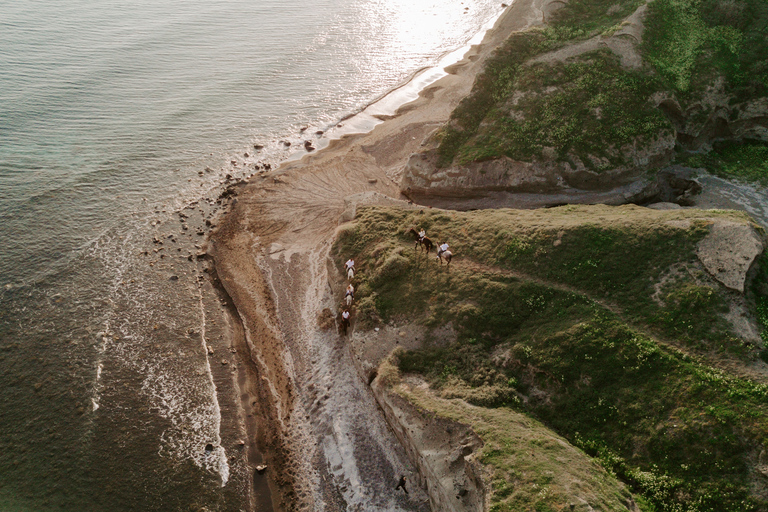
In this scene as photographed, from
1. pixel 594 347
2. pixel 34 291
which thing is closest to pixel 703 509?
pixel 594 347

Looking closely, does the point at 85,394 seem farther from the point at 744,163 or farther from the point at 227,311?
the point at 744,163

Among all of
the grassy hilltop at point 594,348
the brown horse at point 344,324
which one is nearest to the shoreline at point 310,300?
the brown horse at point 344,324

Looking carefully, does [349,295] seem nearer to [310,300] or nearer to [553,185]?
[310,300]

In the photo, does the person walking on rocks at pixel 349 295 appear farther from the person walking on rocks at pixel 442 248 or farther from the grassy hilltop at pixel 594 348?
the person walking on rocks at pixel 442 248

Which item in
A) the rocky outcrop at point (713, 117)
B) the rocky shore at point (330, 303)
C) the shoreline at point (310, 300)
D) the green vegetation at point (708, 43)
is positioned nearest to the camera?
the rocky shore at point (330, 303)

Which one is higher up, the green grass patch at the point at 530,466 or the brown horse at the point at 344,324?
the brown horse at the point at 344,324

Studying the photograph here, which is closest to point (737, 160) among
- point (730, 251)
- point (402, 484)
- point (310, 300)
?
point (730, 251)

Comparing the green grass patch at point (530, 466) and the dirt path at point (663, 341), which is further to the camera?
the dirt path at point (663, 341)

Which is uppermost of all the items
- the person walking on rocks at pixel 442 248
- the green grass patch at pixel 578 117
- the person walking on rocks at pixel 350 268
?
the green grass patch at pixel 578 117
